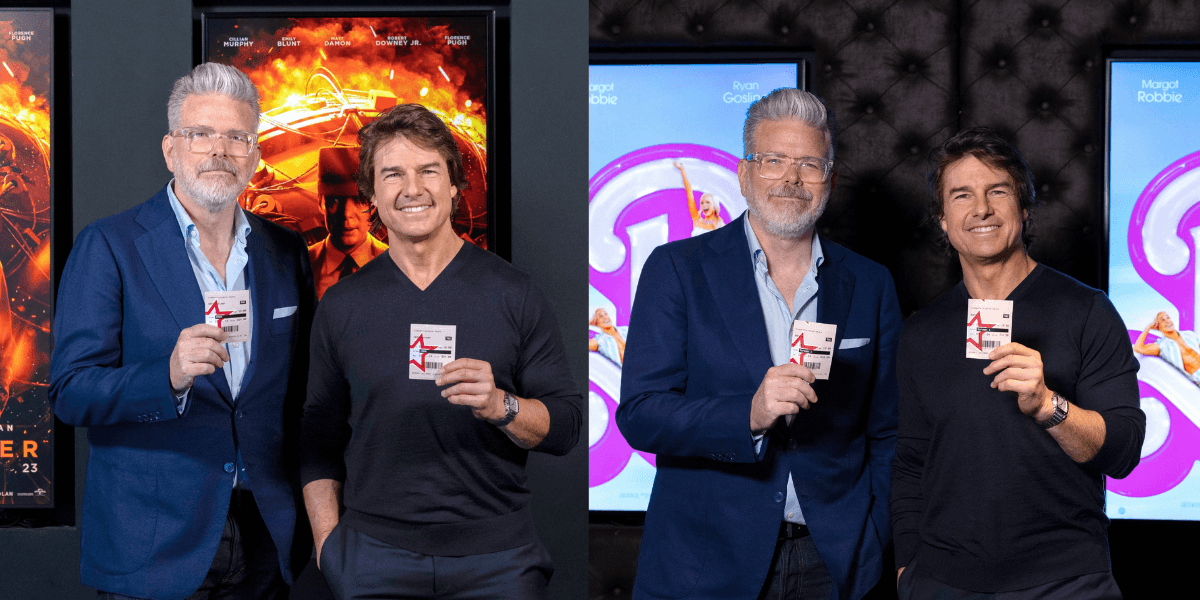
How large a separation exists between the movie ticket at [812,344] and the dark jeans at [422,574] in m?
0.69

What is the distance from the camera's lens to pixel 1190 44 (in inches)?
110

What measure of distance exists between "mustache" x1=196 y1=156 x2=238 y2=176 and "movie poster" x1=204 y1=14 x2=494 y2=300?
43 cm

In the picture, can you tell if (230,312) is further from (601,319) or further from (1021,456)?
(1021,456)

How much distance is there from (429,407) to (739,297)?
0.71 meters

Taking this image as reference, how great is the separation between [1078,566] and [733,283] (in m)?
0.90

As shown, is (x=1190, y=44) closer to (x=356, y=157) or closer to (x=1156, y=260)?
(x=1156, y=260)

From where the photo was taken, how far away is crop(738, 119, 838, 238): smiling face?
192 cm

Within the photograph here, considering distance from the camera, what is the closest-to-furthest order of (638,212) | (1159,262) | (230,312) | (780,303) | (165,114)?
(230,312) < (780,303) < (165,114) < (1159,262) < (638,212)

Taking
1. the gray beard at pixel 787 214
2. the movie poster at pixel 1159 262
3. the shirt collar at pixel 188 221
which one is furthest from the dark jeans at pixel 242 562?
the movie poster at pixel 1159 262

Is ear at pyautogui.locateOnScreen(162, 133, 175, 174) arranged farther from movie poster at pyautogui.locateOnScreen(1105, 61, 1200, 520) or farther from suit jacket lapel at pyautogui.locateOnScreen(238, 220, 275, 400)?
movie poster at pyautogui.locateOnScreen(1105, 61, 1200, 520)

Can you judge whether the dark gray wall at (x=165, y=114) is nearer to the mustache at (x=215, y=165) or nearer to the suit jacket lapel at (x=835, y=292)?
the mustache at (x=215, y=165)

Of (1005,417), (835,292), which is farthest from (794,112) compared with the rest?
(1005,417)

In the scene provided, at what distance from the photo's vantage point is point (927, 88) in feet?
9.30

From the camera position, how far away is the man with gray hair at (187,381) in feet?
5.80
